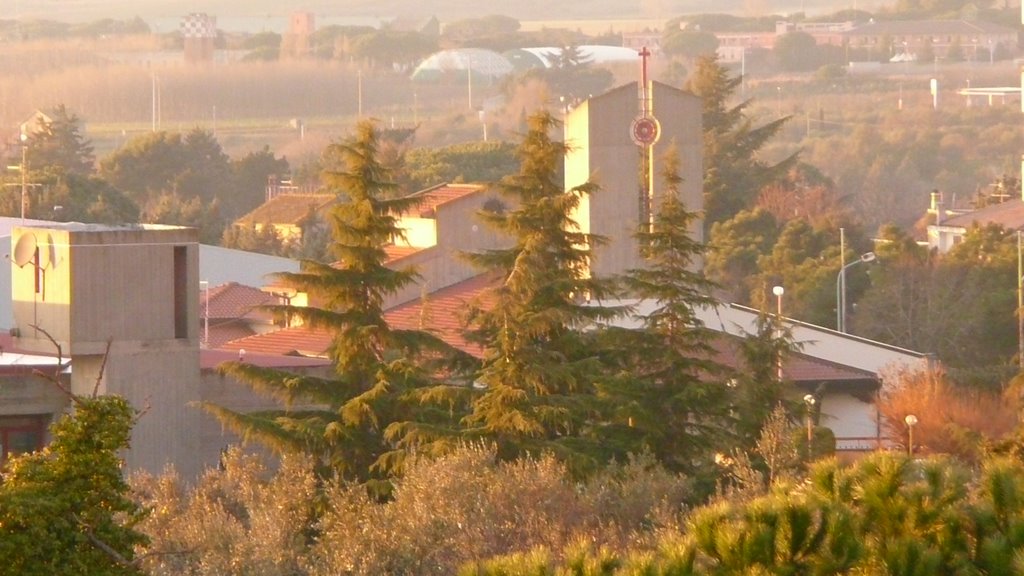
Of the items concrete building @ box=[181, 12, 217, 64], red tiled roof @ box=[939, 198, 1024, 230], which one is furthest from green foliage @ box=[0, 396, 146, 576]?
concrete building @ box=[181, 12, 217, 64]

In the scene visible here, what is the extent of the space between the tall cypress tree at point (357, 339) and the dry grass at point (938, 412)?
44.1 feet

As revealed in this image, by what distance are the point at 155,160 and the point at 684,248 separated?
3054 inches

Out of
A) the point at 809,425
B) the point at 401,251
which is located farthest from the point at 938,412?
the point at 401,251

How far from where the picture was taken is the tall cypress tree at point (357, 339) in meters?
22.9

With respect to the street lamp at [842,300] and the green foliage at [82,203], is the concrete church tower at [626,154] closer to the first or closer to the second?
the street lamp at [842,300]

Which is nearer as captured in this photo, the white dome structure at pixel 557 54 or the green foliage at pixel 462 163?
the green foliage at pixel 462 163

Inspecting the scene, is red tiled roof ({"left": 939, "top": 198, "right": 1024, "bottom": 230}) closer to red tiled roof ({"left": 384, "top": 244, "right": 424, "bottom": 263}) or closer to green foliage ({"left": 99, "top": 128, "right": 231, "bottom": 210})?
red tiled roof ({"left": 384, "top": 244, "right": 424, "bottom": 263})

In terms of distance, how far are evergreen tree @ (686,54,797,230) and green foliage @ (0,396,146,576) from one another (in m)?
58.6

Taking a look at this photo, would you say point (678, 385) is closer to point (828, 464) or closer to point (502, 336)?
point (502, 336)

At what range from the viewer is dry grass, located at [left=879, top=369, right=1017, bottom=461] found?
35188 mm

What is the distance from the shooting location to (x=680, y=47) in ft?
582

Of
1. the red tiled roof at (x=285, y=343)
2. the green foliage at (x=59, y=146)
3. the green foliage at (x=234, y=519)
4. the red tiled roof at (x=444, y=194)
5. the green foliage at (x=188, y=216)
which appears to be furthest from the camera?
the green foliage at (x=59, y=146)

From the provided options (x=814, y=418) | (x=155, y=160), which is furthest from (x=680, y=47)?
(x=814, y=418)

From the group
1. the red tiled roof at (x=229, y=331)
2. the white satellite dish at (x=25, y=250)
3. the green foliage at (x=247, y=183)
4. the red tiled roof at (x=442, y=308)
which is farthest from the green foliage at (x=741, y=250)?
the green foliage at (x=247, y=183)
